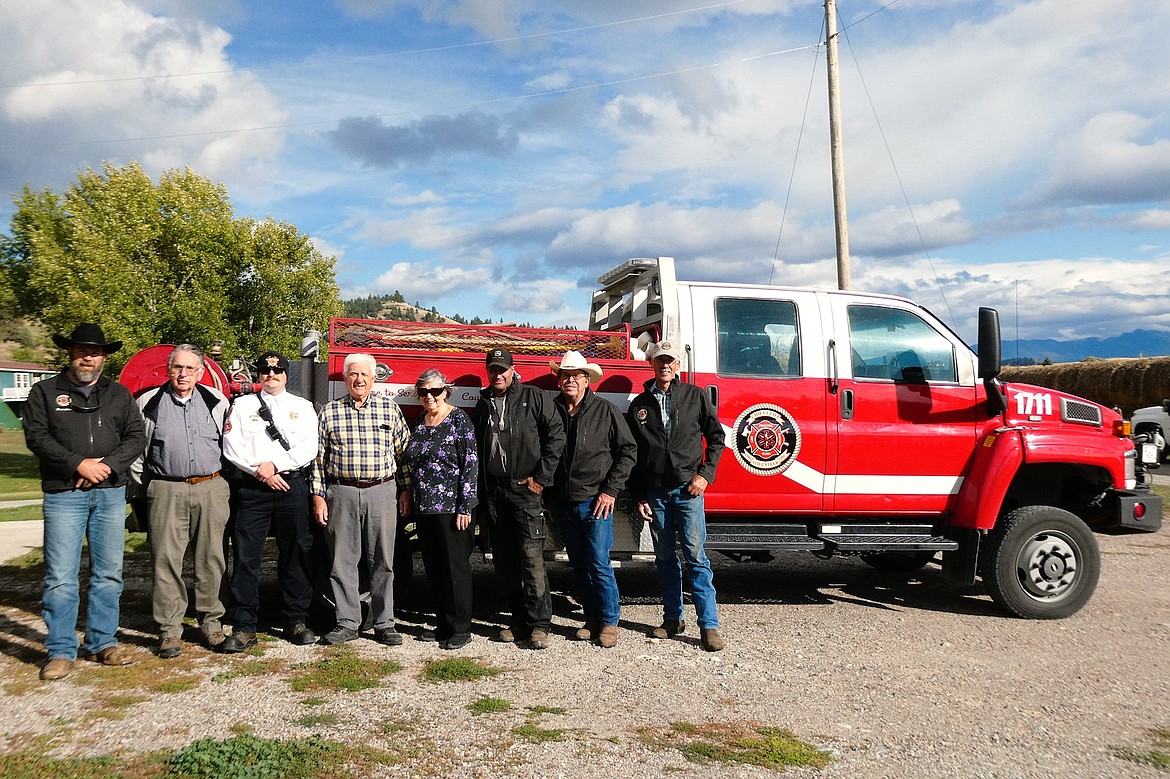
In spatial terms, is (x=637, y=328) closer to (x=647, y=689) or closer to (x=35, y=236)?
(x=647, y=689)

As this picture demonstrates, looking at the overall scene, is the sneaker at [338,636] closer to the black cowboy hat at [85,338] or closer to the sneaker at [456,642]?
the sneaker at [456,642]

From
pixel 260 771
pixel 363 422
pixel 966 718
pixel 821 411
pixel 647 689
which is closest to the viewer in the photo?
pixel 260 771

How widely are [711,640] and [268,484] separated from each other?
10.1 ft

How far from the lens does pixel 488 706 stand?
4559 mm

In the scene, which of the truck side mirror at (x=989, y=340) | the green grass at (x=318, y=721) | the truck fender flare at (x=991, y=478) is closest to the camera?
the green grass at (x=318, y=721)

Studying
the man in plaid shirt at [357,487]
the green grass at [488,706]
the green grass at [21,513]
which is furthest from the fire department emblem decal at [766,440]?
the green grass at [21,513]

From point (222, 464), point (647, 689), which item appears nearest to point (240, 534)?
point (222, 464)

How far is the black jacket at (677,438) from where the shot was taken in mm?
5715

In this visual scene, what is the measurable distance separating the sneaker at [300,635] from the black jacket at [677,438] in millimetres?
2453

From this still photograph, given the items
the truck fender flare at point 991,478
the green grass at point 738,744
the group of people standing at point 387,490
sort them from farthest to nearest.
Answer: the truck fender flare at point 991,478, the group of people standing at point 387,490, the green grass at point 738,744

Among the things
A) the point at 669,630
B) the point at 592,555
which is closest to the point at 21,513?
the point at 592,555

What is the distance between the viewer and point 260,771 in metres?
3.62

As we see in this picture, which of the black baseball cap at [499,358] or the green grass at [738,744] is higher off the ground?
the black baseball cap at [499,358]

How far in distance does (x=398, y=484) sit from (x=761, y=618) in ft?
9.62
